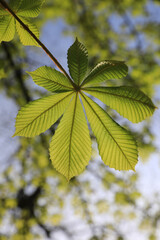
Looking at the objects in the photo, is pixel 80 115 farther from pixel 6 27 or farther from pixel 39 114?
pixel 6 27

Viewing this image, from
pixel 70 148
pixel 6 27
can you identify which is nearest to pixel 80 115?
pixel 70 148

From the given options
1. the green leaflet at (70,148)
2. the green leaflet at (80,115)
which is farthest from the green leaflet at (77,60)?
the green leaflet at (70,148)

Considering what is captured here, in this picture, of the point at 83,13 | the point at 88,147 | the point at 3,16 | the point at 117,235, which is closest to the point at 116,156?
the point at 88,147

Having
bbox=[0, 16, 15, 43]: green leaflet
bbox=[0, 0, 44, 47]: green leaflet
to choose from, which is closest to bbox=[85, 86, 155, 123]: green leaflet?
bbox=[0, 0, 44, 47]: green leaflet

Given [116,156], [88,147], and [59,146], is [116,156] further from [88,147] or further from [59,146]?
[59,146]

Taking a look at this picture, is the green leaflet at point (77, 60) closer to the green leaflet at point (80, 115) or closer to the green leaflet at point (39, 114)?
the green leaflet at point (80, 115)

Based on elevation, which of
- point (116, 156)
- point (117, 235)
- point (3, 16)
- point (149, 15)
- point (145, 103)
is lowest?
point (117, 235)

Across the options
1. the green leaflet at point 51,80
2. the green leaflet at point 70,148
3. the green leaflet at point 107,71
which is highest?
the green leaflet at point 107,71
